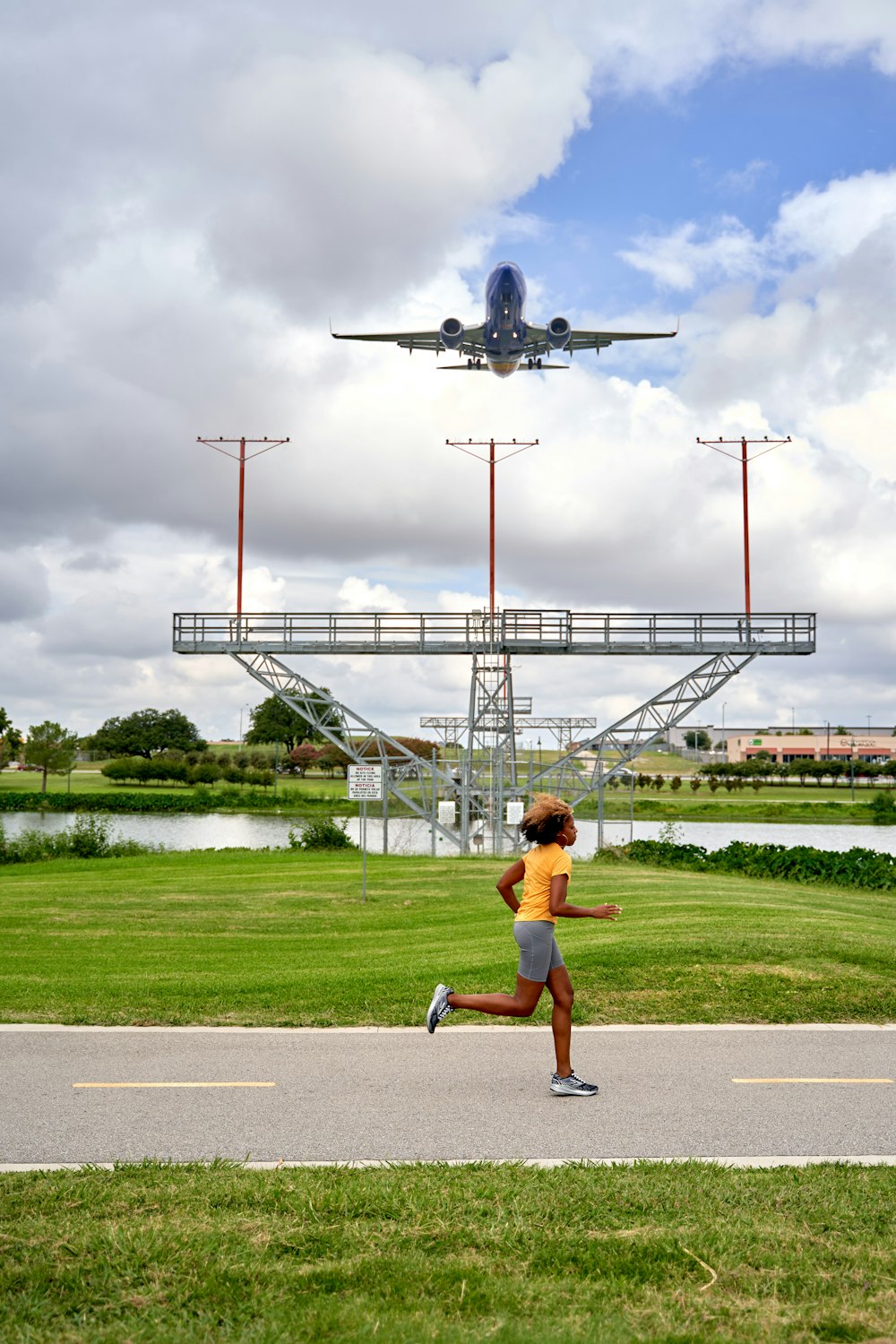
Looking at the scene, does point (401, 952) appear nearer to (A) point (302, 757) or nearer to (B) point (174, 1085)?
(B) point (174, 1085)

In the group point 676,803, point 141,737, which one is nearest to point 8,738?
point 141,737

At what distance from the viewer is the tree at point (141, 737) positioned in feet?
430

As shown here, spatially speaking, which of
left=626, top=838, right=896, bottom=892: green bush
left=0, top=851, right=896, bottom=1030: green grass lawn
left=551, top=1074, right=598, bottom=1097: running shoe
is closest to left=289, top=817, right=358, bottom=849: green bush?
left=626, top=838, right=896, bottom=892: green bush

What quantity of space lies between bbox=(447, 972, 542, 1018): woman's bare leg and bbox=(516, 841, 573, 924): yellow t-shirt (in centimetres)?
43

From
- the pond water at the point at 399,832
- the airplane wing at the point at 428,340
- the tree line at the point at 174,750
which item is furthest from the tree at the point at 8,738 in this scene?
the airplane wing at the point at 428,340

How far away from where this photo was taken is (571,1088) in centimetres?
773

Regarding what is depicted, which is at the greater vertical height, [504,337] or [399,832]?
[504,337]

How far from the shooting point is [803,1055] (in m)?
9.01

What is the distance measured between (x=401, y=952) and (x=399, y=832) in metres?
23.6

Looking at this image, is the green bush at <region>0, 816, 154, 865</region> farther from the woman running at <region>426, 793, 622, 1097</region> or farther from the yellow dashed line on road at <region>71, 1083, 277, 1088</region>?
the woman running at <region>426, 793, 622, 1097</region>

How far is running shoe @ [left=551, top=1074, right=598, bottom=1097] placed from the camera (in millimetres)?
7738

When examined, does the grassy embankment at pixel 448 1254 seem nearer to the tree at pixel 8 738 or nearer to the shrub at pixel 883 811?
the shrub at pixel 883 811

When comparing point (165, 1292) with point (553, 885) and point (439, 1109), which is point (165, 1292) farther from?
point (553, 885)

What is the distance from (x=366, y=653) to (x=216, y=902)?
1386 centimetres
